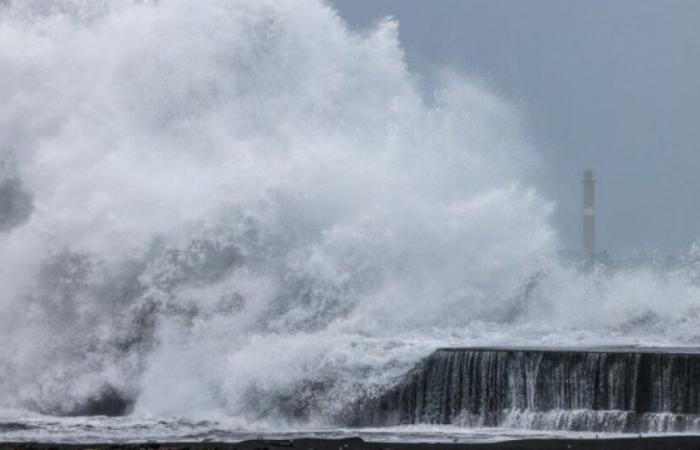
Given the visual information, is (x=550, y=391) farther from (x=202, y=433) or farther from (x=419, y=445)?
(x=202, y=433)

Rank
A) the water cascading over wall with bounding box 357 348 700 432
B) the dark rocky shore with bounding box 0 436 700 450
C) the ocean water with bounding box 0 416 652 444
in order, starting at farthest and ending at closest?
the water cascading over wall with bounding box 357 348 700 432 < the ocean water with bounding box 0 416 652 444 < the dark rocky shore with bounding box 0 436 700 450

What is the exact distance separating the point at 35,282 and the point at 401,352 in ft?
18.4

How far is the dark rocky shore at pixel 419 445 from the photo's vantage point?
738 inches

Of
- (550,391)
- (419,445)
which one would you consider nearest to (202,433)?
(419,445)

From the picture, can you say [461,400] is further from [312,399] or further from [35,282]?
[35,282]

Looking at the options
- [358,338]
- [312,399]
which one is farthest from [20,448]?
[358,338]

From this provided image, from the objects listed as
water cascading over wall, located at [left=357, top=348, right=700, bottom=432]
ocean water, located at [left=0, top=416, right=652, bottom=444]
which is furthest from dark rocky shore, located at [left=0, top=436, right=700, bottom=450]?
water cascading over wall, located at [left=357, top=348, right=700, bottom=432]

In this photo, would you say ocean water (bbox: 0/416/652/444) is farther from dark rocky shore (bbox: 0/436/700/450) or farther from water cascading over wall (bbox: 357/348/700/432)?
dark rocky shore (bbox: 0/436/700/450)

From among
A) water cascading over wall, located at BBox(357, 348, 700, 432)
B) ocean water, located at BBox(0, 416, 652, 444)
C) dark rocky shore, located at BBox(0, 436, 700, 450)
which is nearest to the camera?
dark rocky shore, located at BBox(0, 436, 700, 450)

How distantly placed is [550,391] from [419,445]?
238 centimetres

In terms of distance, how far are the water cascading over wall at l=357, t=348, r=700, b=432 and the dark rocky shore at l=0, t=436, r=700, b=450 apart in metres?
1.19

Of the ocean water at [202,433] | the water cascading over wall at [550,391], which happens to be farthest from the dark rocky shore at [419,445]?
the water cascading over wall at [550,391]

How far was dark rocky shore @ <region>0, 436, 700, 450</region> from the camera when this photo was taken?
1875 cm

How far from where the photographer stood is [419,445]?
19.4 meters
